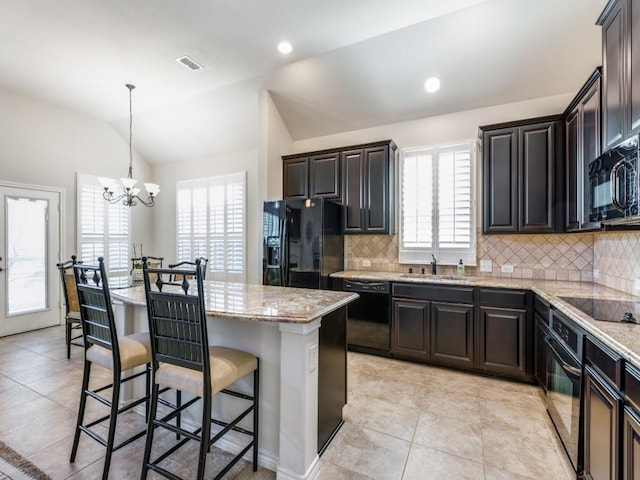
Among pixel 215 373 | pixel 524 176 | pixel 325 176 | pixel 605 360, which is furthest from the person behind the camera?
pixel 325 176

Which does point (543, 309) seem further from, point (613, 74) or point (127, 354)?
point (127, 354)

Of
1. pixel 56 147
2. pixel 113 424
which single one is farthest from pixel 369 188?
pixel 56 147

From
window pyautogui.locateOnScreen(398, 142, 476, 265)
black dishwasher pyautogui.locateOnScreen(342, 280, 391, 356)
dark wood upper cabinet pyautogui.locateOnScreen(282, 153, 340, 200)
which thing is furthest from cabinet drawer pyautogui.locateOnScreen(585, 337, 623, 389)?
dark wood upper cabinet pyautogui.locateOnScreen(282, 153, 340, 200)

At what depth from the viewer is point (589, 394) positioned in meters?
1.55

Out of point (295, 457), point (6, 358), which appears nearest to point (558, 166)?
point (295, 457)

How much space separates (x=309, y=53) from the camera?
3648mm

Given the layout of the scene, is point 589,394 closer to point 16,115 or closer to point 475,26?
point 475,26

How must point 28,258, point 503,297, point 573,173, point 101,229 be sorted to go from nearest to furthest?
point 573,173 → point 503,297 → point 28,258 → point 101,229

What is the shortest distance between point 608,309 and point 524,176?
66.6 inches

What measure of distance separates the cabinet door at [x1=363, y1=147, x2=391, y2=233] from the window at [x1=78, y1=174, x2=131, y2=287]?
4.02 m

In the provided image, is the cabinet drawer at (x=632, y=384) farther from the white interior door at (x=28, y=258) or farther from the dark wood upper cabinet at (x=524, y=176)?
the white interior door at (x=28, y=258)

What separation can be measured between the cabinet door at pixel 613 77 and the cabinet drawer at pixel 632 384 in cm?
136

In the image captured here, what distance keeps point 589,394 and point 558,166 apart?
228 cm

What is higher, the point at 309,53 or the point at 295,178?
the point at 309,53
